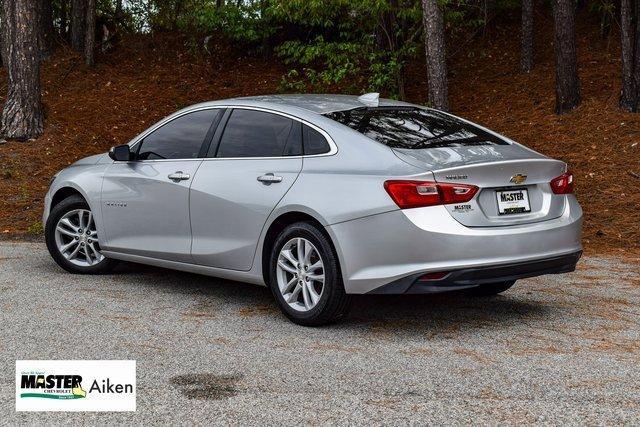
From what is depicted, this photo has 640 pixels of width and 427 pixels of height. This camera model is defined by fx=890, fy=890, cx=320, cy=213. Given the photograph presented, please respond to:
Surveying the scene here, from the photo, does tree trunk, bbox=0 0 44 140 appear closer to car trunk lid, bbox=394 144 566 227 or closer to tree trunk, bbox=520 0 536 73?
tree trunk, bbox=520 0 536 73

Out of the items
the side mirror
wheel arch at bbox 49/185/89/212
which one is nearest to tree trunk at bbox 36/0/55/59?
wheel arch at bbox 49/185/89/212

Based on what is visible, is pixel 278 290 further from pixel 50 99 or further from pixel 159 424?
pixel 50 99

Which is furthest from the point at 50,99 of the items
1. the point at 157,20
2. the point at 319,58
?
the point at 319,58

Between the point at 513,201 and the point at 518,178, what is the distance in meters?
0.16

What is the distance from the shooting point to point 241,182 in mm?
6730

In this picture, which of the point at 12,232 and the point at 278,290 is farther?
the point at 12,232

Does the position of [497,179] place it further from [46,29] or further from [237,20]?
[46,29]

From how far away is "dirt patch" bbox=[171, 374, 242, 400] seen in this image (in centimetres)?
470

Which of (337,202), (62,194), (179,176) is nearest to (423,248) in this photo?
(337,202)

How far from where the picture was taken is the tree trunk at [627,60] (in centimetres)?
1405

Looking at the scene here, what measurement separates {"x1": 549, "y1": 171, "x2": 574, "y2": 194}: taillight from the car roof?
144cm

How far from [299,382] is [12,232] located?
286 inches

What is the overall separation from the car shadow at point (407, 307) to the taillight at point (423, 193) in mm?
1018

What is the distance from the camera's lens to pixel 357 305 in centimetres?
707
